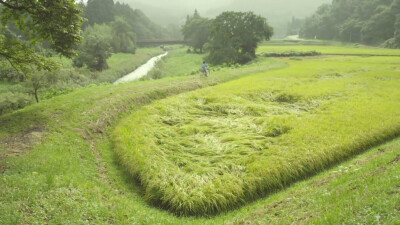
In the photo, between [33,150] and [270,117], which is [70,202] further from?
[270,117]

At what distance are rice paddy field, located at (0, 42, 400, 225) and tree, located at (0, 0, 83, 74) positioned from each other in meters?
2.87

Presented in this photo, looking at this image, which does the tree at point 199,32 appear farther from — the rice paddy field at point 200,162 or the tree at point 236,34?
the rice paddy field at point 200,162

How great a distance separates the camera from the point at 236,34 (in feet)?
175

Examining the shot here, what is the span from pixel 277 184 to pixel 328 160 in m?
2.68

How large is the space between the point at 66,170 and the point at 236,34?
165 feet

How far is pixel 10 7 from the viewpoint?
34.8 ft

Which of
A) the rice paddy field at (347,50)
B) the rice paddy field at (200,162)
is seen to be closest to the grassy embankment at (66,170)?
the rice paddy field at (200,162)

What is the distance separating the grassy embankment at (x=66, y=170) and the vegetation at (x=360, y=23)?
79.3 metres

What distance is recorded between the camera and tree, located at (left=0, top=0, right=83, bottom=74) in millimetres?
10680

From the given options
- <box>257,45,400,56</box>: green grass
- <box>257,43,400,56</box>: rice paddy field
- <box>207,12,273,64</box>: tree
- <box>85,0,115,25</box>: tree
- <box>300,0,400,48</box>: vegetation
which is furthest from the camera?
<box>85,0,115,25</box>: tree

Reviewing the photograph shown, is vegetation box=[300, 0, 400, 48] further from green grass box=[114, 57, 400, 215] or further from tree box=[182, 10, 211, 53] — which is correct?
green grass box=[114, 57, 400, 215]

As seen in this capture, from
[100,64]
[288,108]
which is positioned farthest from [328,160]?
[100,64]

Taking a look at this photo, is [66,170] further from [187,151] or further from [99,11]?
[99,11]

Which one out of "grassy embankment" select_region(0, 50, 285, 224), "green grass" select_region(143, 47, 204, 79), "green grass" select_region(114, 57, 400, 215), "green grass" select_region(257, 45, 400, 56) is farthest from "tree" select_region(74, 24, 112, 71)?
"green grass" select_region(257, 45, 400, 56)
